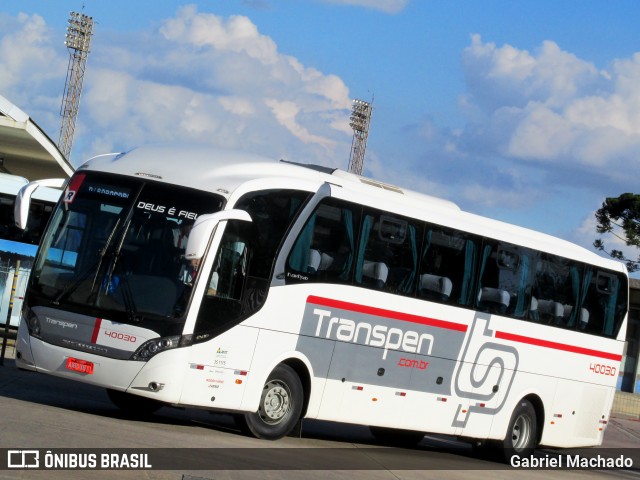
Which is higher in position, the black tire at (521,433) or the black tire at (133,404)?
the black tire at (521,433)

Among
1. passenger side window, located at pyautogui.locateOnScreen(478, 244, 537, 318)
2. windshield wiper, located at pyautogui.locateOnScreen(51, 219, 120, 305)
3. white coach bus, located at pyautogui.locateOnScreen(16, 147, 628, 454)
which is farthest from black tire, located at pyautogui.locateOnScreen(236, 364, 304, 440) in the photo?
passenger side window, located at pyautogui.locateOnScreen(478, 244, 537, 318)

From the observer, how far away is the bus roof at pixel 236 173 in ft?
46.4

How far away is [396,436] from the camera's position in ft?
63.7

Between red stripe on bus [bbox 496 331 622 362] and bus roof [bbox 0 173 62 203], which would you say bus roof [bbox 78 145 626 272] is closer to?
red stripe on bus [bbox 496 331 622 362]

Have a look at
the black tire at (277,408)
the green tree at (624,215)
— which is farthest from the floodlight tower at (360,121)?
the black tire at (277,408)

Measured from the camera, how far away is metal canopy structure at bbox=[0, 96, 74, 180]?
33.1 m

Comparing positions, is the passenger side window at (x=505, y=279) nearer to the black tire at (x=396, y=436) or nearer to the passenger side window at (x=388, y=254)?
the passenger side window at (x=388, y=254)

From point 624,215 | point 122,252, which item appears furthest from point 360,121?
point 122,252

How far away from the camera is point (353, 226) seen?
15.4 meters

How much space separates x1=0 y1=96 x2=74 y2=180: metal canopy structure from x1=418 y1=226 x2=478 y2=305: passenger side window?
19.0 meters

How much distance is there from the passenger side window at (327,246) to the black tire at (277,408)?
1282mm

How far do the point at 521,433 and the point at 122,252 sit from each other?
8564 mm

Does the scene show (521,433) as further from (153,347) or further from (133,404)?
(153,347)

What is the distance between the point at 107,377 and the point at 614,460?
13.3 meters
